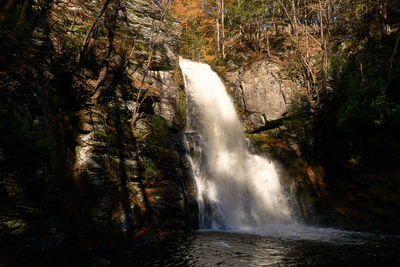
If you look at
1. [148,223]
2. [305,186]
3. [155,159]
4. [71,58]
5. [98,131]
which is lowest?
[148,223]

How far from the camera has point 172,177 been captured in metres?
Answer: 10.2

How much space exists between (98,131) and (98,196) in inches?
94.9

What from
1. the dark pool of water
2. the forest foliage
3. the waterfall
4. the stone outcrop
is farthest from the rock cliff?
the forest foliage

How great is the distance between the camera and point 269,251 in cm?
695

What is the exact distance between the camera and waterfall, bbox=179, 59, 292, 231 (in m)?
11.0

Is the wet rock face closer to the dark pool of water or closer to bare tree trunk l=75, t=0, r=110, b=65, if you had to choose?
the dark pool of water

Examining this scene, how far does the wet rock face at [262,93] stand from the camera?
50.8 ft

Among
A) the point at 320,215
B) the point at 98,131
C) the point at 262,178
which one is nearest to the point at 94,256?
Result: the point at 98,131

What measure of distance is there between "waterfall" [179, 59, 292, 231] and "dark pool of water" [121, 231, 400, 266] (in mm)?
2176

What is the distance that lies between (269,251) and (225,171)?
5.98m

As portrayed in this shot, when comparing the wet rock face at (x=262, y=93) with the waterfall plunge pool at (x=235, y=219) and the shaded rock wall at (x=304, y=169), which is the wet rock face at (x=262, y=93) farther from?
the waterfall plunge pool at (x=235, y=219)

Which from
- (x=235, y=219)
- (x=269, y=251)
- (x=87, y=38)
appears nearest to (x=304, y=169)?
(x=235, y=219)

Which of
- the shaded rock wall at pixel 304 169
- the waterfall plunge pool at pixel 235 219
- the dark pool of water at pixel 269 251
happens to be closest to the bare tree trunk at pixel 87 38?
the waterfall plunge pool at pixel 235 219

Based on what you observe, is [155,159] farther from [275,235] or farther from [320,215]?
[320,215]
